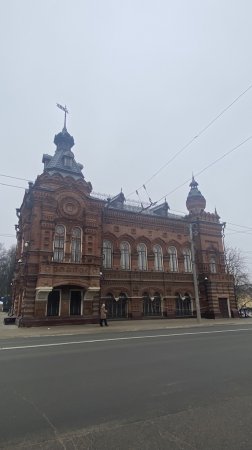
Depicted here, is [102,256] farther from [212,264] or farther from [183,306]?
[212,264]

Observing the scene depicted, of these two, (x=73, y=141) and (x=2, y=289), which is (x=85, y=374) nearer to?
(x=73, y=141)

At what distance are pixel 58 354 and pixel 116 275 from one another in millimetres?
19089

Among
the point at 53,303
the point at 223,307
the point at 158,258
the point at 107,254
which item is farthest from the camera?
the point at 223,307

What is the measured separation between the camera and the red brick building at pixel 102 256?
2481 cm

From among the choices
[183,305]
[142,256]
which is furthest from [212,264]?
[142,256]

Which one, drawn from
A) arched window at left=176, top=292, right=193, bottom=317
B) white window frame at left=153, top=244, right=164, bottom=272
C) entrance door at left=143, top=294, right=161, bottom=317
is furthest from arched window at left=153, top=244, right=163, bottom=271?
arched window at left=176, top=292, right=193, bottom=317

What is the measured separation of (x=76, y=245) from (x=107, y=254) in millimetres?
3914

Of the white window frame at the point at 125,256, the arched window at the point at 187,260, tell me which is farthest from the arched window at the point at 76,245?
the arched window at the point at 187,260

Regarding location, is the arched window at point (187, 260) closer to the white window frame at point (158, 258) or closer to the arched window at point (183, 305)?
the arched window at point (183, 305)

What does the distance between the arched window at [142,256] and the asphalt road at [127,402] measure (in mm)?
21729

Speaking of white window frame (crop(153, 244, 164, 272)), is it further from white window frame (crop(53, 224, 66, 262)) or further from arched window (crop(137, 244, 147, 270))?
white window frame (crop(53, 224, 66, 262))

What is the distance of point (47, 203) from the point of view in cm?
2609

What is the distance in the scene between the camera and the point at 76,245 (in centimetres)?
2692

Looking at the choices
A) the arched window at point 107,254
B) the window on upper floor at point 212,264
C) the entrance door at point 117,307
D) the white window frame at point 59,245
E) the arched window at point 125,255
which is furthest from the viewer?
the window on upper floor at point 212,264
